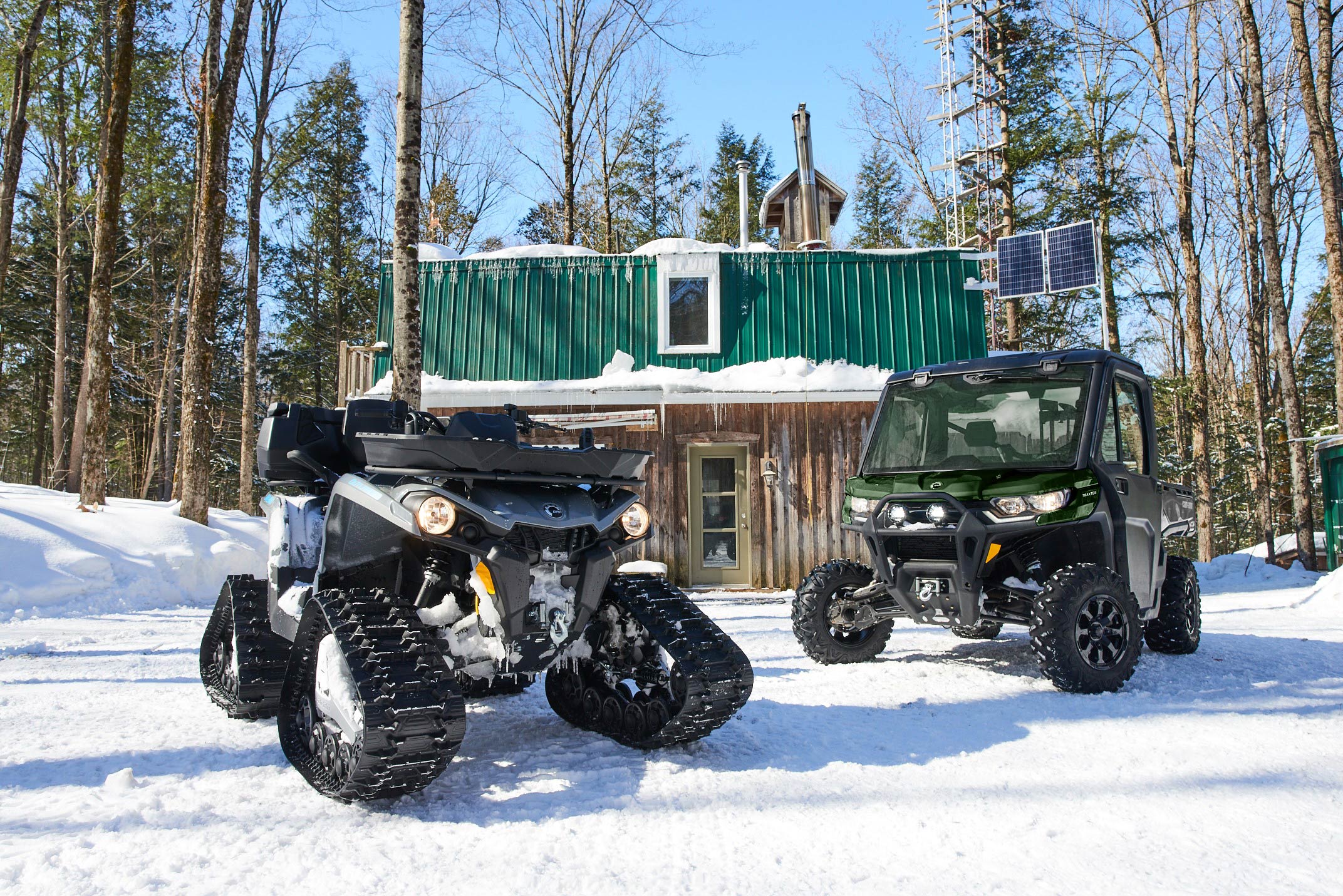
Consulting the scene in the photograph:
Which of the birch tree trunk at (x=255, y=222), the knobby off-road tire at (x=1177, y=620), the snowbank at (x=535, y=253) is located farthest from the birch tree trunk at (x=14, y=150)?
the knobby off-road tire at (x=1177, y=620)

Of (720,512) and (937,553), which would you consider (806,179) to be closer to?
(720,512)

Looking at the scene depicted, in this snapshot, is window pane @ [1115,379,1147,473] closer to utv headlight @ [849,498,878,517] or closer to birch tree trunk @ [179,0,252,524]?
utv headlight @ [849,498,878,517]

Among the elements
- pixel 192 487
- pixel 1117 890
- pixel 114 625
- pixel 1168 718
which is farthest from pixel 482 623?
pixel 192 487

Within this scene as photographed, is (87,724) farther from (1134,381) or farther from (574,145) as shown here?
(574,145)

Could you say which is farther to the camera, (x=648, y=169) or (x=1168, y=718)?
(x=648, y=169)

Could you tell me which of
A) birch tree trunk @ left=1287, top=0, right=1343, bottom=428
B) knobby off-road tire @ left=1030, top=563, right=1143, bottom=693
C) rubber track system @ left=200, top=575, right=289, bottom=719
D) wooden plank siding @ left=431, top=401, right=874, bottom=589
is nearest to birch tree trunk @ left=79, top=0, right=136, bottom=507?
wooden plank siding @ left=431, top=401, right=874, bottom=589

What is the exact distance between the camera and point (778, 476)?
1326cm

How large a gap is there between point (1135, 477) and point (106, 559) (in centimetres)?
963

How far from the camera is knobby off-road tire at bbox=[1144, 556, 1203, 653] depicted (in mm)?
5859

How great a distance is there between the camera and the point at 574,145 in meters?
23.0

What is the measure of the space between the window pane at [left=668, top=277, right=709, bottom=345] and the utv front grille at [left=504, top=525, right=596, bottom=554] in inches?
437

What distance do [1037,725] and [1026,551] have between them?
1.37m

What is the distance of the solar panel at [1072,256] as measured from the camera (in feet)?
44.8

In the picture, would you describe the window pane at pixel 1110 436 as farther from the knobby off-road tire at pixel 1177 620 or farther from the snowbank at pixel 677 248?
the snowbank at pixel 677 248
